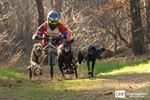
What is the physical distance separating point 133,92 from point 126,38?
22.8 meters

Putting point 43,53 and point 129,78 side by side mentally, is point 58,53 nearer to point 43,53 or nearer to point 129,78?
point 43,53

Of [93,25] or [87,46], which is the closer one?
[87,46]

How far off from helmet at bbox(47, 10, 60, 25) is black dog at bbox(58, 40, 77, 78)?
1162 millimetres

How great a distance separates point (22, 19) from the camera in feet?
146

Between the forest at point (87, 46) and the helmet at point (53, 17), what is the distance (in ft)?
4.42

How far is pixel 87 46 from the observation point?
17.4 metres

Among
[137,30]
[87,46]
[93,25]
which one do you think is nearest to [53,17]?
[87,46]

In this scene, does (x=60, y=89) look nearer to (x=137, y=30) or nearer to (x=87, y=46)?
(x=87, y=46)

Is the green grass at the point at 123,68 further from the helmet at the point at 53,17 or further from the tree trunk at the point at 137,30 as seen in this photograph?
the tree trunk at the point at 137,30

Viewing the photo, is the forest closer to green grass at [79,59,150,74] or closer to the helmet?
green grass at [79,59,150,74]

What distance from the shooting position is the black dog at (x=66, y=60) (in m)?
16.5

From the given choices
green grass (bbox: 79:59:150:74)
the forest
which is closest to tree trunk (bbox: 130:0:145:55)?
the forest

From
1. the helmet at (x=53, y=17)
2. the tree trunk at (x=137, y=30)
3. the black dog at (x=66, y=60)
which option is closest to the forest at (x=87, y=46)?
the tree trunk at (x=137, y=30)

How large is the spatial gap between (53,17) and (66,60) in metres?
1.53
